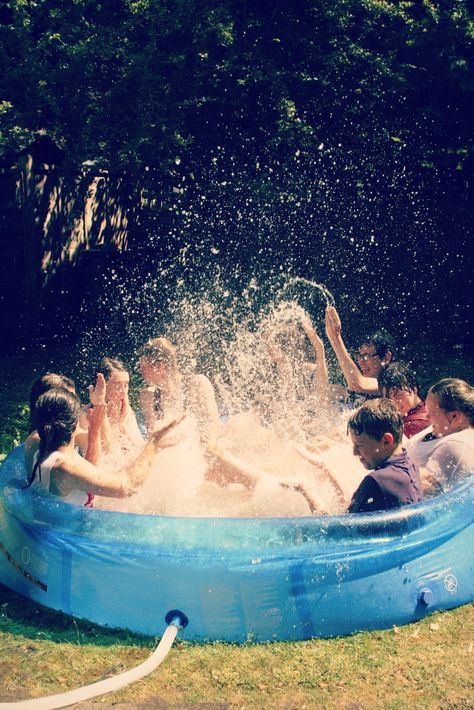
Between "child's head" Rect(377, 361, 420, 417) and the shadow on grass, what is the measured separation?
2.48 meters

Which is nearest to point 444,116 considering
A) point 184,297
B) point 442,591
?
point 184,297

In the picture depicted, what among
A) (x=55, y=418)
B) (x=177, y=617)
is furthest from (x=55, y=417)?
(x=177, y=617)

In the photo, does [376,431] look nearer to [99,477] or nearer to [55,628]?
[99,477]

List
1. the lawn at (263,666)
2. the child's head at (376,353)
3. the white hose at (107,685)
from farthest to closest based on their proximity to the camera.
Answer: the child's head at (376,353), the lawn at (263,666), the white hose at (107,685)

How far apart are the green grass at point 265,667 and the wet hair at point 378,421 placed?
3.32 ft

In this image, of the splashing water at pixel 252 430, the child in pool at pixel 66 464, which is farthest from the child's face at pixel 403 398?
the child in pool at pixel 66 464

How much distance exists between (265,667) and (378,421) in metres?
1.36

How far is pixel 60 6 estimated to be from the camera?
9.12m

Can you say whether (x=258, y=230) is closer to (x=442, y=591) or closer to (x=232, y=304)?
(x=232, y=304)

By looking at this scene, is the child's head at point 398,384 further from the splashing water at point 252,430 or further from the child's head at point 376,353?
the child's head at point 376,353

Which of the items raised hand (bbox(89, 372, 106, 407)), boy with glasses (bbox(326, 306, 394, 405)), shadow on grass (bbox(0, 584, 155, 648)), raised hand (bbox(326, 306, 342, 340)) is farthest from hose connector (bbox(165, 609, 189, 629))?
raised hand (bbox(326, 306, 342, 340))

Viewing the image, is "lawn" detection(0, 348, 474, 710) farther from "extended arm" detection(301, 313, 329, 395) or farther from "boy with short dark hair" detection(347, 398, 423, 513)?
"extended arm" detection(301, 313, 329, 395)

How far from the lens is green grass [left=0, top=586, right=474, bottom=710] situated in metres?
3.30

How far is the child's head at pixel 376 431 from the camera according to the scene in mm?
3934
